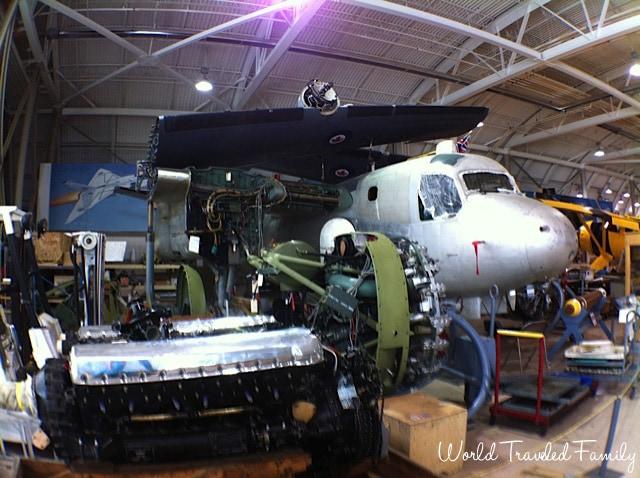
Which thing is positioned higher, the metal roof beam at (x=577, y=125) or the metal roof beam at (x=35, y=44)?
the metal roof beam at (x=577, y=125)

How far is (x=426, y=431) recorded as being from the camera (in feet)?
9.48

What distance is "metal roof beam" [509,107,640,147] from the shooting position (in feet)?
42.5

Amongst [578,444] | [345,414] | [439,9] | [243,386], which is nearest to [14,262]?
[243,386]

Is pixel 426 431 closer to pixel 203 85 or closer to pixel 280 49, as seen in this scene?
pixel 280 49

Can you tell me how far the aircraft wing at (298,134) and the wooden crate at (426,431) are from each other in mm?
5190

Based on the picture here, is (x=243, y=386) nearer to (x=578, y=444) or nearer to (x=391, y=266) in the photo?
(x=391, y=266)

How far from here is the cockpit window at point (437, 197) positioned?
19.2ft

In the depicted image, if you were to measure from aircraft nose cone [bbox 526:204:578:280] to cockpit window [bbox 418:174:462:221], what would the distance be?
3.32 ft

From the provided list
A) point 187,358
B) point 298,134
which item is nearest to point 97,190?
point 298,134

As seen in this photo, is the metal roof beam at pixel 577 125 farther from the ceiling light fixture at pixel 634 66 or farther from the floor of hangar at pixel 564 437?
the floor of hangar at pixel 564 437

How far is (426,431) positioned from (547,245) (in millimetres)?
3132

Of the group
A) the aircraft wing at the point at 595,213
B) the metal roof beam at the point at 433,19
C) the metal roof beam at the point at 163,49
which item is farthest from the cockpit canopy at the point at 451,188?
the aircraft wing at the point at 595,213

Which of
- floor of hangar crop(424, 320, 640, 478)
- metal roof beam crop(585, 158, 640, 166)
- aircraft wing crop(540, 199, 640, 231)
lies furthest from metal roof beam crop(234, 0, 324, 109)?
metal roof beam crop(585, 158, 640, 166)

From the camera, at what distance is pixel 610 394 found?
14.6 ft
